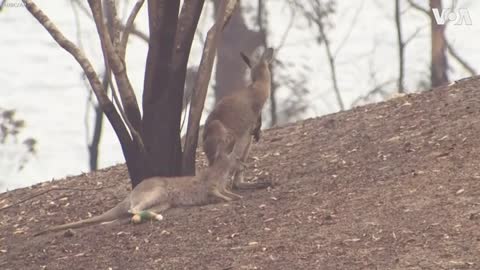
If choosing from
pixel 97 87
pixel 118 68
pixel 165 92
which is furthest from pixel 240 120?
pixel 97 87

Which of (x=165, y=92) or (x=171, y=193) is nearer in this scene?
(x=171, y=193)

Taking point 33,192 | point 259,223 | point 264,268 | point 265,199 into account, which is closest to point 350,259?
point 264,268

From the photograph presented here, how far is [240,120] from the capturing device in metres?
9.37

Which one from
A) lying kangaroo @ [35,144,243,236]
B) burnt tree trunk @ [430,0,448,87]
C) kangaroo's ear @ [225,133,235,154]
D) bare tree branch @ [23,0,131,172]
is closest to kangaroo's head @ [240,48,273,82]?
kangaroo's ear @ [225,133,235,154]

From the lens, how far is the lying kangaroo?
28.4ft

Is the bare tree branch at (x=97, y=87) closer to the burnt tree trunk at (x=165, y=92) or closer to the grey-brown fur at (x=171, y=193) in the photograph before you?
the burnt tree trunk at (x=165, y=92)

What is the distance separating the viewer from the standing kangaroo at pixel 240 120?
9266 millimetres

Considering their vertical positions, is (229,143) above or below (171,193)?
above

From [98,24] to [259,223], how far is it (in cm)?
219

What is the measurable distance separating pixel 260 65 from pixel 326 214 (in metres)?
2.57

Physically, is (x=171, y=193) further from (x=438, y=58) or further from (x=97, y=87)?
(x=438, y=58)

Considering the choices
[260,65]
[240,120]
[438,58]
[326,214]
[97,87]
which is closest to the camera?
[326,214]

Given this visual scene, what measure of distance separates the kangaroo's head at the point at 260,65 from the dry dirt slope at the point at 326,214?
2.49 ft

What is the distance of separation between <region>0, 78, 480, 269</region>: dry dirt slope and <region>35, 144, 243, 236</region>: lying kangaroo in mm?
131
